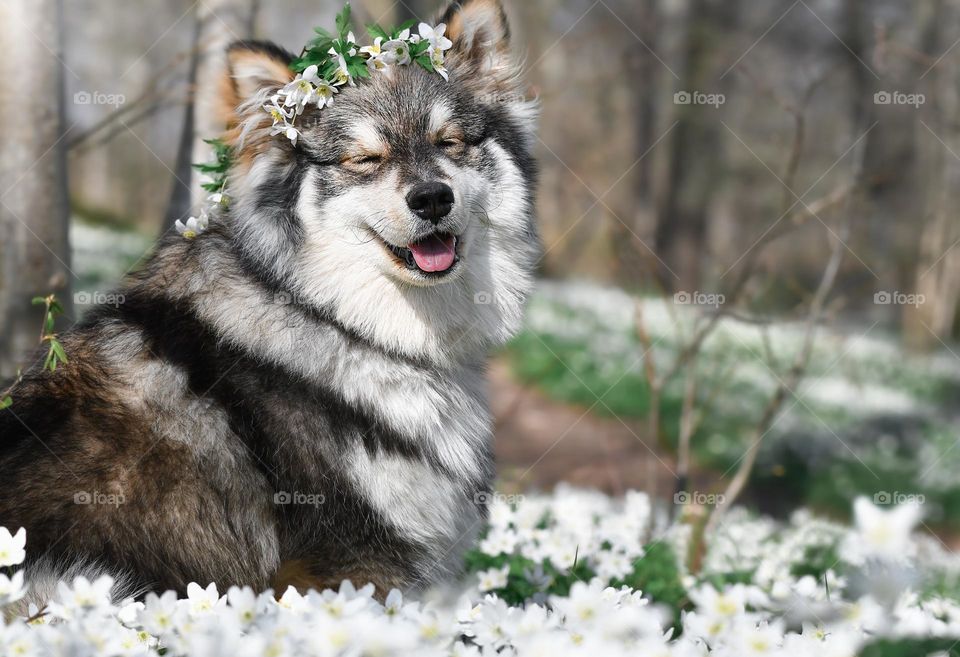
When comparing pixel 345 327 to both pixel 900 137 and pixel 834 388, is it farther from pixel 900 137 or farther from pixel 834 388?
pixel 900 137

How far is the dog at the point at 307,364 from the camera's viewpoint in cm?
297

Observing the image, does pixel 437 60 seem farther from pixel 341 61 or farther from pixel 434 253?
pixel 434 253

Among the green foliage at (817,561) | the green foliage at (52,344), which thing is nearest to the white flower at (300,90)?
the green foliage at (52,344)

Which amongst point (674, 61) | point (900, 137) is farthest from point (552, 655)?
point (900, 137)

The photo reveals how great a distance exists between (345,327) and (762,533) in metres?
3.18

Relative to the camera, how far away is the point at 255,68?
3527 millimetres

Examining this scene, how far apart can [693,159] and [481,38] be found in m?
17.7

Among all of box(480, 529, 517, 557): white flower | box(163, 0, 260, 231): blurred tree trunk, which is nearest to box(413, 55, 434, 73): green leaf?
box(163, 0, 260, 231): blurred tree trunk

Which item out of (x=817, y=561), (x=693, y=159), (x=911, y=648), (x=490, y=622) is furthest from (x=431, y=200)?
(x=693, y=159)

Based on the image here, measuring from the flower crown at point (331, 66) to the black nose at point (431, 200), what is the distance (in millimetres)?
548

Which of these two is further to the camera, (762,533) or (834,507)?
(834,507)

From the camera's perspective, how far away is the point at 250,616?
7.59 ft

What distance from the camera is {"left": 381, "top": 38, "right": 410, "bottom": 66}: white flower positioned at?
11.8ft

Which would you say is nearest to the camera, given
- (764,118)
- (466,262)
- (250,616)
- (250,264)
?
(250,616)
